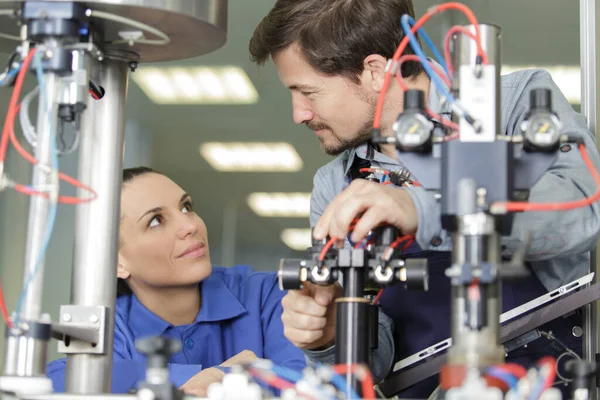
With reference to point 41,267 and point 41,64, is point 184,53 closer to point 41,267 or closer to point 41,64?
point 41,64

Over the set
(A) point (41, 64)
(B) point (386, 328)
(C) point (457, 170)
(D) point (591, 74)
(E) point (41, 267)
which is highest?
(D) point (591, 74)

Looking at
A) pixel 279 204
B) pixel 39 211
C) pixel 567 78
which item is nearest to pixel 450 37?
pixel 39 211

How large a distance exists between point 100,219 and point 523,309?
73 centimetres

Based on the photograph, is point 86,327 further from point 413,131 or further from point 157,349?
point 413,131

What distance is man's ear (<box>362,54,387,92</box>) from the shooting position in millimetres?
2027

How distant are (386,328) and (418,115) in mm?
742

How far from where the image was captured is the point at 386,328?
164 cm

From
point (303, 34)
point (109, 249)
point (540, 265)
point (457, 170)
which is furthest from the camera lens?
point (303, 34)

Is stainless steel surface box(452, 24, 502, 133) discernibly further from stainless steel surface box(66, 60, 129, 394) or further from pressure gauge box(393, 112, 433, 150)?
stainless steel surface box(66, 60, 129, 394)

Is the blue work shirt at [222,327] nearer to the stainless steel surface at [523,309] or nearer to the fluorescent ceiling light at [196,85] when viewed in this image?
the stainless steel surface at [523,309]

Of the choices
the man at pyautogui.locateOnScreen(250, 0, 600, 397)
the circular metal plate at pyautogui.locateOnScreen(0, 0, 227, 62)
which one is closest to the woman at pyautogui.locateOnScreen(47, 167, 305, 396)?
the man at pyautogui.locateOnScreen(250, 0, 600, 397)

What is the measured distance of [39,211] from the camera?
102 centimetres

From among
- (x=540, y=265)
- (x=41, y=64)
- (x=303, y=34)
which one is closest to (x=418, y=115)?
(x=41, y=64)

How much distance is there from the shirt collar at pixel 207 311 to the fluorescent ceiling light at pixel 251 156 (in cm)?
121
